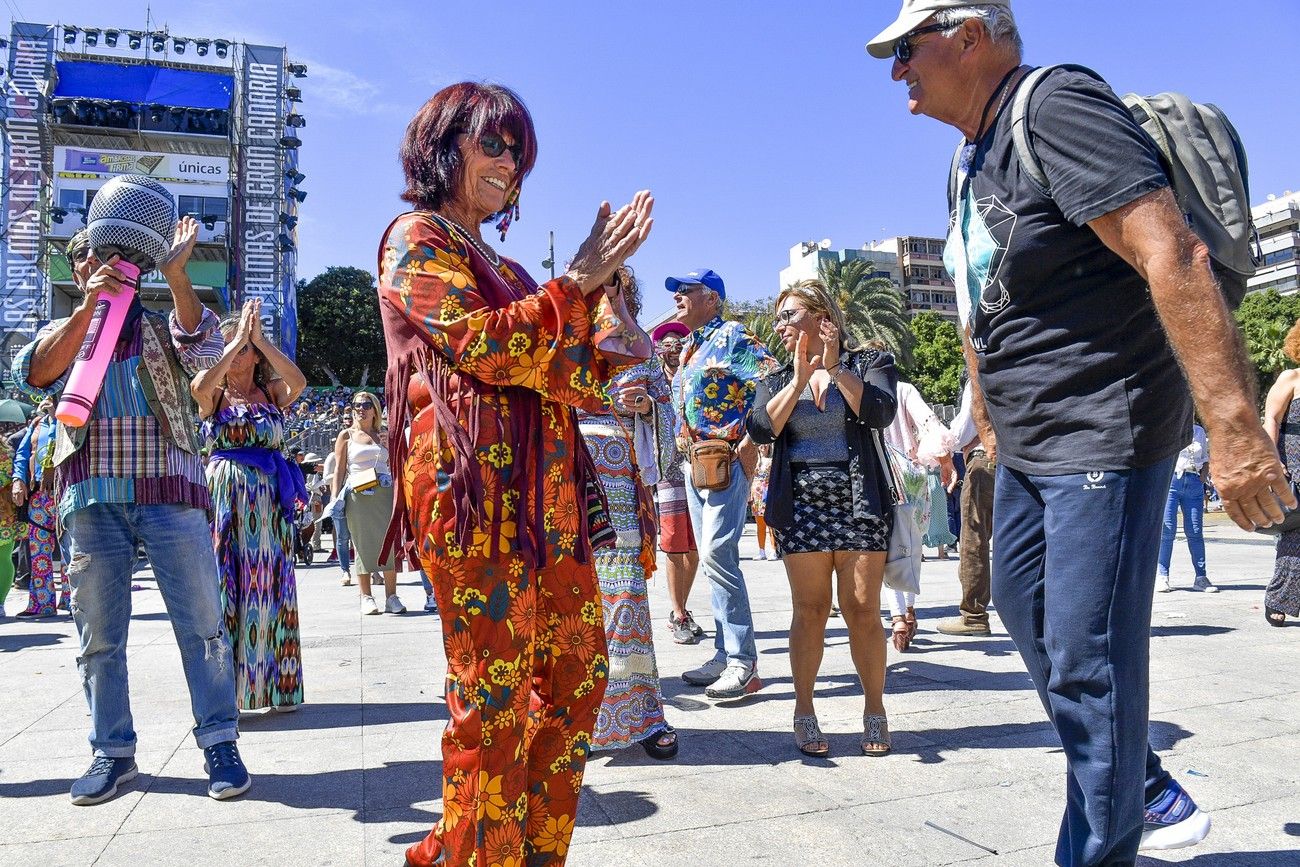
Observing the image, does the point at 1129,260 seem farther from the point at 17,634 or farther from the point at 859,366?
the point at 17,634

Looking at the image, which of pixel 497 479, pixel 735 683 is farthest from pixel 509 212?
pixel 735 683

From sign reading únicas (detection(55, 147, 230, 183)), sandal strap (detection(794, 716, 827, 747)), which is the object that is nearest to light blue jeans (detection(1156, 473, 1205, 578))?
sandal strap (detection(794, 716, 827, 747))

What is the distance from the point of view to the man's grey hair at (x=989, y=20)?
2227mm

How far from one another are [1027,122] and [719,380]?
3.00 m

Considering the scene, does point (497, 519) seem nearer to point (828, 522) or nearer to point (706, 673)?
point (828, 522)

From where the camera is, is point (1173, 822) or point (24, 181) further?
point (24, 181)

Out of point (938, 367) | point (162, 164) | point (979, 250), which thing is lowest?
point (979, 250)

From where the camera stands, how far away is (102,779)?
128 inches

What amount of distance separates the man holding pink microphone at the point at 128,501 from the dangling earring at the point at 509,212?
159 centimetres

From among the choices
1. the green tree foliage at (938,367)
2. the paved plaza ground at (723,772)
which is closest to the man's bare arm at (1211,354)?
the paved plaza ground at (723,772)

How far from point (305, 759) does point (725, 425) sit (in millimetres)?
2646

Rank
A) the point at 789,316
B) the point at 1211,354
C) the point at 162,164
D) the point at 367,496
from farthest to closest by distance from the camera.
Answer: the point at 162,164 < the point at 367,496 < the point at 789,316 < the point at 1211,354

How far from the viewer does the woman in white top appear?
332 inches

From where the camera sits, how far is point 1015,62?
2275 mm
